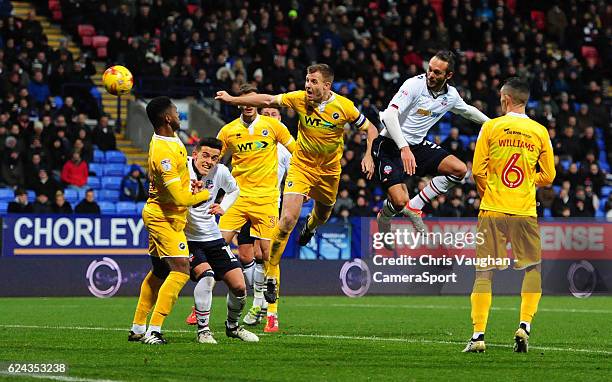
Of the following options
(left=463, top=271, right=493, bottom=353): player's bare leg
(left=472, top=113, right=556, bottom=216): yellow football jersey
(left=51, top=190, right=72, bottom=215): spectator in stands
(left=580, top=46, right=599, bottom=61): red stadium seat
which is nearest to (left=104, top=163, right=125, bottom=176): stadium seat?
(left=51, top=190, right=72, bottom=215): spectator in stands

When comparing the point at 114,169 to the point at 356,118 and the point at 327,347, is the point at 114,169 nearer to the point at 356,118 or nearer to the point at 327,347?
the point at 356,118

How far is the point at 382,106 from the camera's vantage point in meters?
28.1

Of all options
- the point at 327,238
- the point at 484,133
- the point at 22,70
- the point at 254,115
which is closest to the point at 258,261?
the point at 254,115

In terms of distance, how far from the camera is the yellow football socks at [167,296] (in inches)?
438

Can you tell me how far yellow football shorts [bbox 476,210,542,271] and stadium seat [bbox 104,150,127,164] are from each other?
49.5 ft

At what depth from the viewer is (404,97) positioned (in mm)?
12992

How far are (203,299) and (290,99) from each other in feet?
8.73

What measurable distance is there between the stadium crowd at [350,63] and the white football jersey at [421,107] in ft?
32.0

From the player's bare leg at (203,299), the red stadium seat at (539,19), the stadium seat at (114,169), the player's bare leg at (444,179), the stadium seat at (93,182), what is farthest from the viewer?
the red stadium seat at (539,19)

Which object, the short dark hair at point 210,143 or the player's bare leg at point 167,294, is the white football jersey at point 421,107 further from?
the player's bare leg at point 167,294

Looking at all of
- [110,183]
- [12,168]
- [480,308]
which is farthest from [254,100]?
[110,183]

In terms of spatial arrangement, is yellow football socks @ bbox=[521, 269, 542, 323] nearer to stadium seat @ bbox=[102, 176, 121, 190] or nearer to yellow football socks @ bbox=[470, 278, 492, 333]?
yellow football socks @ bbox=[470, 278, 492, 333]

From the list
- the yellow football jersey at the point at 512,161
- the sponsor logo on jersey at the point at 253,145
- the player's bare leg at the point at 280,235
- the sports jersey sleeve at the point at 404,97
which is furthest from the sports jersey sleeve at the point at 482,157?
the sponsor logo on jersey at the point at 253,145

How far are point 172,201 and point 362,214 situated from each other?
42.2ft
